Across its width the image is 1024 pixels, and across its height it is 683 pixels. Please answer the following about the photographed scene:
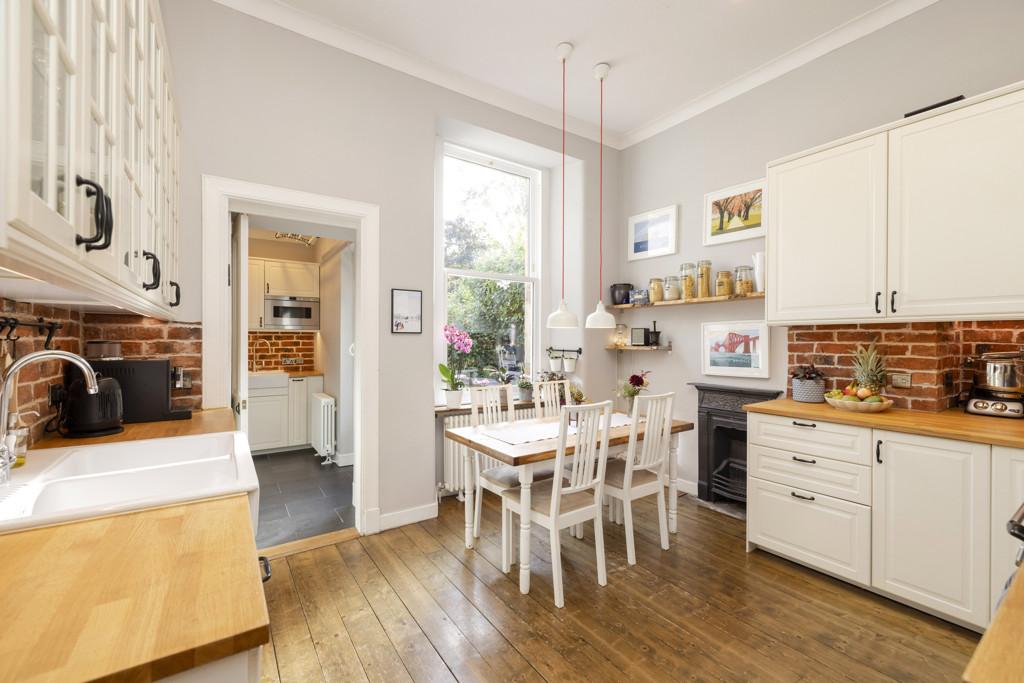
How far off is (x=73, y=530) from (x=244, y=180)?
7.21 ft

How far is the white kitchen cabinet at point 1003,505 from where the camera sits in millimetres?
1848

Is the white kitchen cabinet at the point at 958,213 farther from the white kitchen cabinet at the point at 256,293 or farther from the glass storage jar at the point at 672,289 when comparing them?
the white kitchen cabinet at the point at 256,293

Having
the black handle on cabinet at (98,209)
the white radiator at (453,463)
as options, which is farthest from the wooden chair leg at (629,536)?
the black handle on cabinet at (98,209)

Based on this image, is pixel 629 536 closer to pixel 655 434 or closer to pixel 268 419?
pixel 655 434

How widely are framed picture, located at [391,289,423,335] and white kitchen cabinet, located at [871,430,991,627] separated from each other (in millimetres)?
2747

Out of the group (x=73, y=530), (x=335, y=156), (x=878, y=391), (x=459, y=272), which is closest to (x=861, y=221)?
(x=878, y=391)

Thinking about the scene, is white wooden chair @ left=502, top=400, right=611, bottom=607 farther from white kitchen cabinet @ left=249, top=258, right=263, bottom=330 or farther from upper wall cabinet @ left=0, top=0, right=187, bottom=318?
white kitchen cabinet @ left=249, top=258, right=263, bottom=330

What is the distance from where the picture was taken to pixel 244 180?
104 inches

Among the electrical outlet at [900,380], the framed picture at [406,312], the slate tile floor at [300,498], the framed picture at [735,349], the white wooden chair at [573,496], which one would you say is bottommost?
the slate tile floor at [300,498]

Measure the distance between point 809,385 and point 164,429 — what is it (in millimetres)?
3510

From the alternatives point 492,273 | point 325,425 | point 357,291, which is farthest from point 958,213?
point 325,425

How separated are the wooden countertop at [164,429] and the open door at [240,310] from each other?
246 mm

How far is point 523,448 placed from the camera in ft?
8.05

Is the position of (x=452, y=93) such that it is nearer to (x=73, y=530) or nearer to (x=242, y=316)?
(x=242, y=316)
